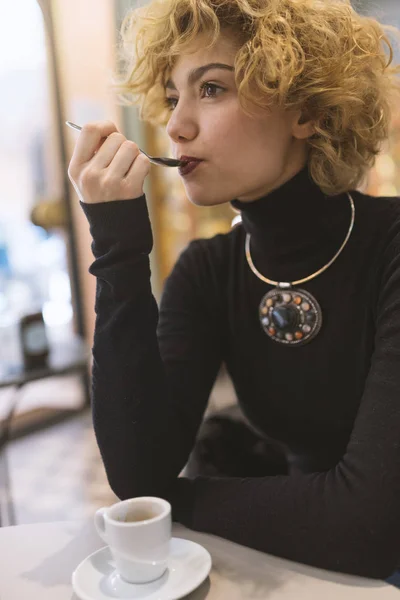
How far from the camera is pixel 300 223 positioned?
3.44 ft

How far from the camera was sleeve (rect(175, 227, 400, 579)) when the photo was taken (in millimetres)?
723

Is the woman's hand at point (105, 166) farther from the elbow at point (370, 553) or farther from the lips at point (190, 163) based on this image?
the elbow at point (370, 553)

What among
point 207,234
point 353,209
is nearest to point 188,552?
point 353,209

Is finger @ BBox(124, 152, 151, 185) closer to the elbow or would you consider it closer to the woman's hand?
the woman's hand

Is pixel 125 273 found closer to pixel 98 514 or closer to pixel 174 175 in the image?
pixel 98 514

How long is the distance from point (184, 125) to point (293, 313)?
353 mm

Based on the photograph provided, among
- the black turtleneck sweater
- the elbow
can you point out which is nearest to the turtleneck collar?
the black turtleneck sweater

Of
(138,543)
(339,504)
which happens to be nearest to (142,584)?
(138,543)

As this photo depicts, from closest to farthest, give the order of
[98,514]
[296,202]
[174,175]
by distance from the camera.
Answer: [98,514] → [296,202] → [174,175]

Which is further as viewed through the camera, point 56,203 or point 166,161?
point 56,203

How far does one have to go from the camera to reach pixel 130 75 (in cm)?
120

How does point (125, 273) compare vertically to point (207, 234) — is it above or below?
above

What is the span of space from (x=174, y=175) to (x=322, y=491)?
9.57ft

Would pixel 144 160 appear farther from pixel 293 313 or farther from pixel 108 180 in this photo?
pixel 293 313
